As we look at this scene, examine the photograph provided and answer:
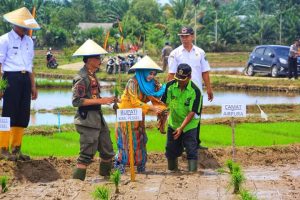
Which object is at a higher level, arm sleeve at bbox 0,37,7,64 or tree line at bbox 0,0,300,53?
tree line at bbox 0,0,300,53

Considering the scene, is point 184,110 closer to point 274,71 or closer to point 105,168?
point 105,168

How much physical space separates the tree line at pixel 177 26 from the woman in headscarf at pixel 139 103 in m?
37.5

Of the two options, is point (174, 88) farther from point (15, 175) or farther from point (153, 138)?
point (153, 138)

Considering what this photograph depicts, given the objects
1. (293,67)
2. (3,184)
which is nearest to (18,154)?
(3,184)

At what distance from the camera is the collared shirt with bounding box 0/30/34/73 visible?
30.0ft

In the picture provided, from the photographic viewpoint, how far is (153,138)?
12164 millimetres

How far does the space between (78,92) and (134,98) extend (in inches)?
31.0

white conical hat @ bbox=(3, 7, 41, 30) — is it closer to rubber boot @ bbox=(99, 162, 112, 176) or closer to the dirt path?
the dirt path

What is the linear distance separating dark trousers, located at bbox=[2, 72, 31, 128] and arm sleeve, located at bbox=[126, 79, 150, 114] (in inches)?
50.5

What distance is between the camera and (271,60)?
27516mm

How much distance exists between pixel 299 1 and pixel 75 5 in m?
27.4

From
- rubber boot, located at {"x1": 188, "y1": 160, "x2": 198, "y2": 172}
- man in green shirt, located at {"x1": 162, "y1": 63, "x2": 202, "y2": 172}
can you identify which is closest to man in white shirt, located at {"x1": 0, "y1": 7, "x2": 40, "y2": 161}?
man in green shirt, located at {"x1": 162, "y1": 63, "x2": 202, "y2": 172}

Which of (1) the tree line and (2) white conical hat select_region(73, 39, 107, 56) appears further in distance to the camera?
(1) the tree line

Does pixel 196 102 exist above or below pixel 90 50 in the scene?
below
